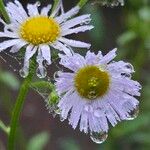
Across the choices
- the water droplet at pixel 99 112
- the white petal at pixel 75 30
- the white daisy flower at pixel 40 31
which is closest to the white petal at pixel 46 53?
the white daisy flower at pixel 40 31

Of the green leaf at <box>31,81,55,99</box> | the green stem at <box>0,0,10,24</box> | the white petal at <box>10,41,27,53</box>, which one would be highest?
the green stem at <box>0,0,10,24</box>

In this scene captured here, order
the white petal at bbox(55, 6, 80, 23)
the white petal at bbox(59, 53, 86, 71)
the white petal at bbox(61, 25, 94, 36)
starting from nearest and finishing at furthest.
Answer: the white petal at bbox(59, 53, 86, 71)
the white petal at bbox(61, 25, 94, 36)
the white petal at bbox(55, 6, 80, 23)

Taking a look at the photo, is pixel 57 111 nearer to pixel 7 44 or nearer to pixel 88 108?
pixel 88 108

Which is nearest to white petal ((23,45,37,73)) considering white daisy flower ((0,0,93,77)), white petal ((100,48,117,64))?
white daisy flower ((0,0,93,77))

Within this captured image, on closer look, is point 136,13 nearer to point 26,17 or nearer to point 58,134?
point 58,134

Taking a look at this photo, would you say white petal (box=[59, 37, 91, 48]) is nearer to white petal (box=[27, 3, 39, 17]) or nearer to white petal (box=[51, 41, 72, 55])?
white petal (box=[51, 41, 72, 55])

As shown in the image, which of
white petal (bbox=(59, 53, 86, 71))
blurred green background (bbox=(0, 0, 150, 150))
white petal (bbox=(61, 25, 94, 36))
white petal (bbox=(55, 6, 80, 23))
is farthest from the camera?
blurred green background (bbox=(0, 0, 150, 150))

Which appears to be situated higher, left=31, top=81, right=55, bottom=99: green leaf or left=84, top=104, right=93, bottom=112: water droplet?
left=31, top=81, right=55, bottom=99: green leaf
